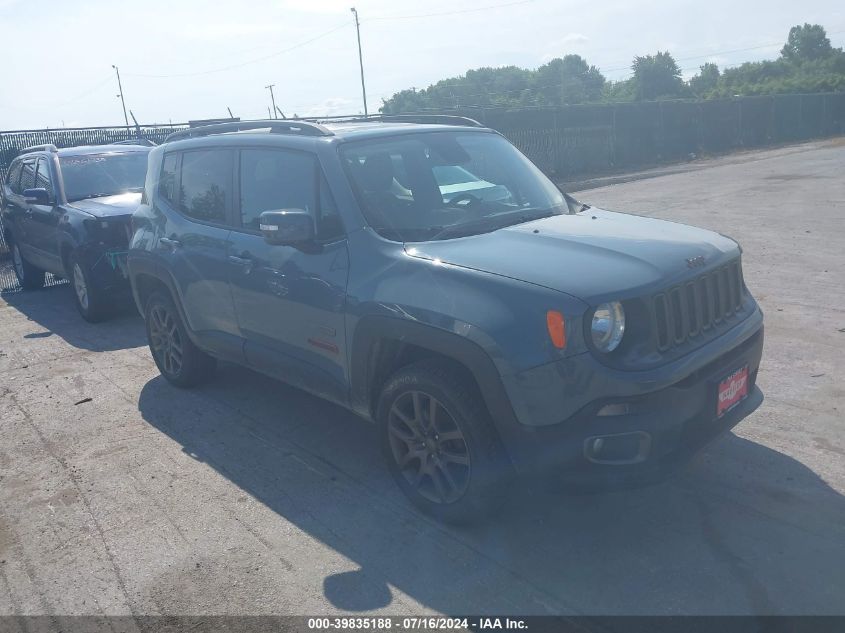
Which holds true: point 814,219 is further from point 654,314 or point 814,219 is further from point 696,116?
point 696,116

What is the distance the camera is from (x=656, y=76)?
7662 cm

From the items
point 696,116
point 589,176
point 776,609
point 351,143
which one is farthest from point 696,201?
point 696,116

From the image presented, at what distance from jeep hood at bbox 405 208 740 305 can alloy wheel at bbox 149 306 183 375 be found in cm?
295

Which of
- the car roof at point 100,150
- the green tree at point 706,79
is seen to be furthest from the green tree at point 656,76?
the car roof at point 100,150

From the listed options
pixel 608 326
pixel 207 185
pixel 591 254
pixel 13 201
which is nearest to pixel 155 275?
pixel 207 185

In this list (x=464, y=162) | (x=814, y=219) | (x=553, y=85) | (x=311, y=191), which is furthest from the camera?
(x=553, y=85)

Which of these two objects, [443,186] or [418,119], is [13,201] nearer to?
[418,119]

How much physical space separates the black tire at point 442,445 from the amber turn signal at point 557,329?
20.7 inches

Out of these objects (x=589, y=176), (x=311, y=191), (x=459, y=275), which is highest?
(x=311, y=191)

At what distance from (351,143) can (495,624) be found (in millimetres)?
2851

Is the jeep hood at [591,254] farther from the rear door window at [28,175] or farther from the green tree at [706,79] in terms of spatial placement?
the green tree at [706,79]

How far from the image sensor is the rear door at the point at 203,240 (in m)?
5.51

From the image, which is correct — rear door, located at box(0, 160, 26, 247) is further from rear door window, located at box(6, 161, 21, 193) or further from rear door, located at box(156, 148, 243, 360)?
rear door, located at box(156, 148, 243, 360)

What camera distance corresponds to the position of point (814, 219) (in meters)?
12.9
